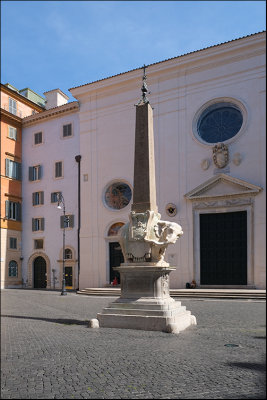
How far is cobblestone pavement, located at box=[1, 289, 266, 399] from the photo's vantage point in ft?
6.18

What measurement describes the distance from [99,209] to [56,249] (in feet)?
19.0

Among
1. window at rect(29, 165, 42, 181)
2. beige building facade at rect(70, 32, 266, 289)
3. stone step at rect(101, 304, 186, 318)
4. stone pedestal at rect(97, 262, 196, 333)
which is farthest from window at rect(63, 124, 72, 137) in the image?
stone step at rect(101, 304, 186, 318)

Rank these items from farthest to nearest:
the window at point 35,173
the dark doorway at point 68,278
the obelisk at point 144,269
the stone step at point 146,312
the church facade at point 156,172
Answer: the window at point 35,173 < the dark doorway at point 68,278 < the church facade at point 156,172 < the obelisk at point 144,269 < the stone step at point 146,312

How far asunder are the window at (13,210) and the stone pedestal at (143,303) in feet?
64.4

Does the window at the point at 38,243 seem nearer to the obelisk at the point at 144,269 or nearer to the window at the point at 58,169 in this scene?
the window at the point at 58,169

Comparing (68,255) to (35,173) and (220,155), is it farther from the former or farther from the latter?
(220,155)

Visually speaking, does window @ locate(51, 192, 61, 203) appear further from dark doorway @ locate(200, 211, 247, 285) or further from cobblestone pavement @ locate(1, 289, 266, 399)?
cobblestone pavement @ locate(1, 289, 266, 399)

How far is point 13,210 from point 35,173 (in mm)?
5471

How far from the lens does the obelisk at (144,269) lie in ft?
35.0

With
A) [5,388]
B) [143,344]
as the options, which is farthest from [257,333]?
[143,344]

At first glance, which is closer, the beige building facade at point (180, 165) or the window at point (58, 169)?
the beige building facade at point (180, 165)

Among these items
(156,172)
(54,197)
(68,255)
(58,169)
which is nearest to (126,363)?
(156,172)

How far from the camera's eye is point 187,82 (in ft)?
90.5

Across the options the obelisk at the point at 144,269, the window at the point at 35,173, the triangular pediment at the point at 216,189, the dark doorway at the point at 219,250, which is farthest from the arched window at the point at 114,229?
the obelisk at the point at 144,269
